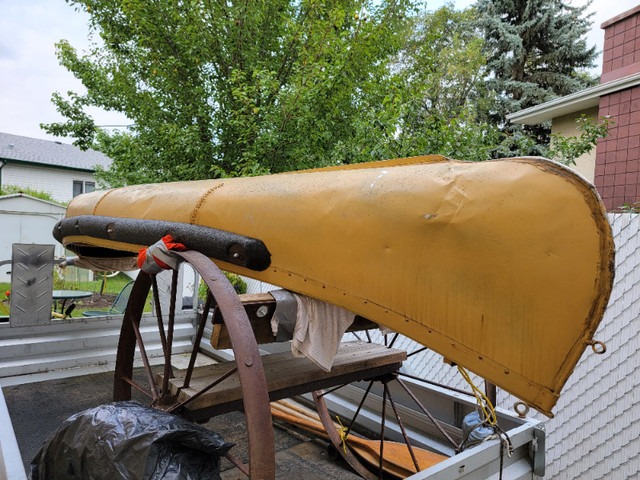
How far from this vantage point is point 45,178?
23.0 metres

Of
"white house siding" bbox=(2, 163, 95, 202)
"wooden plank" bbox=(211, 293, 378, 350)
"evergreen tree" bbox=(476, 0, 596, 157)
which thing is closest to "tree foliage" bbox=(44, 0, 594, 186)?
Result: "wooden plank" bbox=(211, 293, 378, 350)

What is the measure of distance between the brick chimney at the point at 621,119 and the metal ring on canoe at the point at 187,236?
8.92m

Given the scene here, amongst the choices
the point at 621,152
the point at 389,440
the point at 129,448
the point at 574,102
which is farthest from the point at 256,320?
the point at 574,102

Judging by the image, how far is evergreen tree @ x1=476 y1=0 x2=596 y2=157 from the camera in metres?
16.4

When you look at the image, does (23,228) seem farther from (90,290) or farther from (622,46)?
(622,46)

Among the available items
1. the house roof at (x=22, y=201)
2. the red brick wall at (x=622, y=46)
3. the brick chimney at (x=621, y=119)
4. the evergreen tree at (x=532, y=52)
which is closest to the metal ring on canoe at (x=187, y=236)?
the brick chimney at (x=621, y=119)

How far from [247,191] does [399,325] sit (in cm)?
119

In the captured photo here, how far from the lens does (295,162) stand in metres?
6.32

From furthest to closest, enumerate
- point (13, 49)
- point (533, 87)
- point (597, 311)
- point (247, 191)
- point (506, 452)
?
point (13, 49) → point (533, 87) → point (247, 191) → point (506, 452) → point (597, 311)

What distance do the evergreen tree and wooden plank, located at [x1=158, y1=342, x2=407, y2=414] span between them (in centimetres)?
1477

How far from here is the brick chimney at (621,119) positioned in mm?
8742

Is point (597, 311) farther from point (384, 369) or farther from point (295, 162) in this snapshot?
point (295, 162)

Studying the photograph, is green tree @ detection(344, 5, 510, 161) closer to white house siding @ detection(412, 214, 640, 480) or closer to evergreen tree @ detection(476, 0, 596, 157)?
white house siding @ detection(412, 214, 640, 480)

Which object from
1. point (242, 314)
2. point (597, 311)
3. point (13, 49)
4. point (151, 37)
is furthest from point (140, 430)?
point (13, 49)
